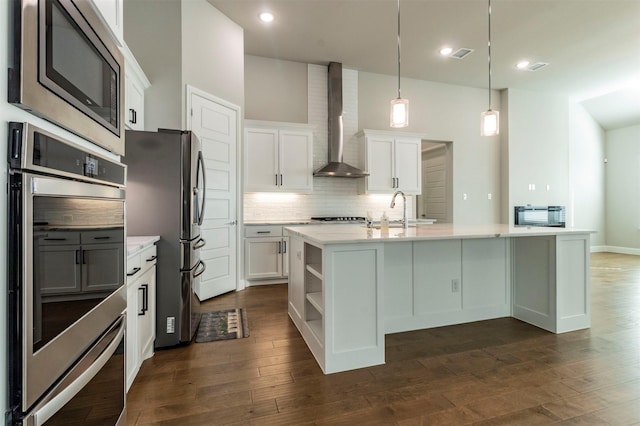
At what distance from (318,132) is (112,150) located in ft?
14.0

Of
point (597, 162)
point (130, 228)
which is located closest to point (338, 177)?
point (130, 228)

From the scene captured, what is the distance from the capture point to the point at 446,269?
9.38 ft

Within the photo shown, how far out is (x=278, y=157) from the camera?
472 cm

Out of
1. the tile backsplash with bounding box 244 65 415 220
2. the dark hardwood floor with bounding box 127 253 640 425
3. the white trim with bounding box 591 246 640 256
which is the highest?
the tile backsplash with bounding box 244 65 415 220

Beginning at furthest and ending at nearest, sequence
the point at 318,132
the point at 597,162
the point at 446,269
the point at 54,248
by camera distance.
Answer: the point at 597,162, the point at 318,132, the point at 446,269, the point at 54,248

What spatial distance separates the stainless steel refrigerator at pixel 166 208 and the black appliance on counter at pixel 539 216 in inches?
253

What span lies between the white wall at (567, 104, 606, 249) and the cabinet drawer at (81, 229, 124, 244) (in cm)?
870

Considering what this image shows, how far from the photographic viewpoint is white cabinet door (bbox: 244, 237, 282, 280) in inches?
172

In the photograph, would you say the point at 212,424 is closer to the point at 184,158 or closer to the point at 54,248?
the point at 54,248

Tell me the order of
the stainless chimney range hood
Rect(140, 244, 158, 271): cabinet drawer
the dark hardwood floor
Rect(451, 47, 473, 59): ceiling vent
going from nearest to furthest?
the dark hardwood floor, Rect(140, 244, 158, 271): cabinet drawer, Rect(451, 47, 473, 59): ceiling vent, the stainless chimney range hood

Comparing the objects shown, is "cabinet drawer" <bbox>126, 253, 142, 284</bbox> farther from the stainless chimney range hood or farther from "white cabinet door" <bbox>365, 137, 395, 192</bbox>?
"white cabinet door" <bbox>365, 137, 395, 192</bbox>

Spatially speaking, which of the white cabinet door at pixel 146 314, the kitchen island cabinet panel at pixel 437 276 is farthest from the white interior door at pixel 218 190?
the kitchen island cabinet panel at pixel 437 276

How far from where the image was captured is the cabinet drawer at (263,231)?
14.3ft

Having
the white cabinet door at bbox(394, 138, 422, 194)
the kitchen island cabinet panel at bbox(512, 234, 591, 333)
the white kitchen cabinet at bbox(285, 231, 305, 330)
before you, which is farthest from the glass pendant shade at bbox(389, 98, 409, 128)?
the white cabinet door at bbox(394, 138, 422, 194)
